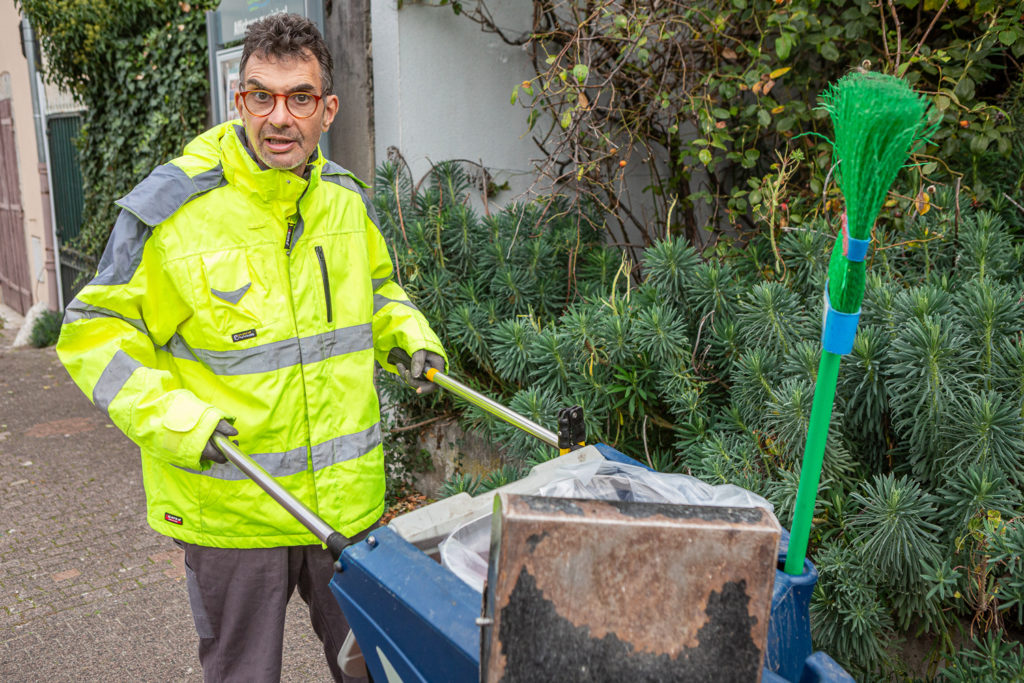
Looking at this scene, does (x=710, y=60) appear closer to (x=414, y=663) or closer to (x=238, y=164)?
(x=238, y=164)

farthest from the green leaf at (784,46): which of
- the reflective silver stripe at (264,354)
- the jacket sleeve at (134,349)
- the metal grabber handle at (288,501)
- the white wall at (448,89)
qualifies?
the metal grabber handle at (288,501)

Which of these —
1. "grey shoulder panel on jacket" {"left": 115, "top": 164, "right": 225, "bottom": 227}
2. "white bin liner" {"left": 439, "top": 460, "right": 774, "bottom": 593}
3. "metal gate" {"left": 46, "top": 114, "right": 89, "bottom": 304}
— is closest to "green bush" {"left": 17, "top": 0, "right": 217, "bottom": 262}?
"metal gate" {"left": 46, "top": 114, "right": 89, "bottom": 304}

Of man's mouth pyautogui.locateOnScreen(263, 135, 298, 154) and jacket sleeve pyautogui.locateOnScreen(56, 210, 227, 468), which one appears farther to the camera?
man's mouth pyautogui.locateOnScreen(263, 135, 298, 154)

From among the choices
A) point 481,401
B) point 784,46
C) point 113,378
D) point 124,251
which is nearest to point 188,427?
point 113,378

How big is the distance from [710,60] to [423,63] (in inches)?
59.2

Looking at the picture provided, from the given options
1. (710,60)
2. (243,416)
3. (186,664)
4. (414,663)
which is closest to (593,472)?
(414,663)

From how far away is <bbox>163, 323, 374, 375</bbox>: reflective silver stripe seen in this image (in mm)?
2273

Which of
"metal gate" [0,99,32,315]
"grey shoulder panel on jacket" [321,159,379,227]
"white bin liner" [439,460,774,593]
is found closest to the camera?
"white bin liner" [439,460,774,593]

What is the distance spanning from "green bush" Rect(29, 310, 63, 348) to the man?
800 cm

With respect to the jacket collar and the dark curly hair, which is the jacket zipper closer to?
the jacket collar

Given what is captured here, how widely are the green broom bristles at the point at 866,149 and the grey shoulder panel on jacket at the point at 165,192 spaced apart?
1.60m

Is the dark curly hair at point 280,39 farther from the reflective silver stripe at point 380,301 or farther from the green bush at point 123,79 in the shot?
the green bush at point 123,79


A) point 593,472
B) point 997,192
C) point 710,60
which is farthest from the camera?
point 710,60

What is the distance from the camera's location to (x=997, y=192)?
10.8 ft
